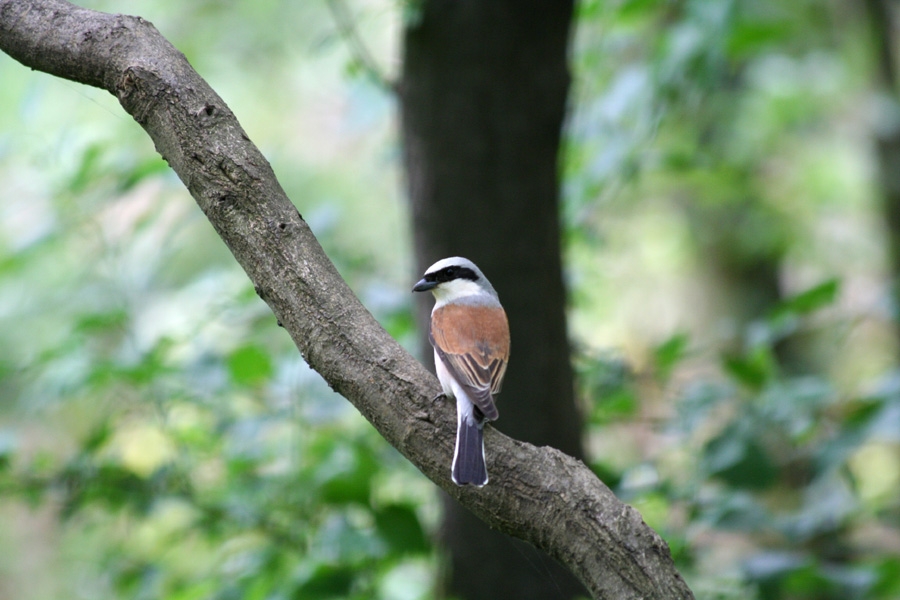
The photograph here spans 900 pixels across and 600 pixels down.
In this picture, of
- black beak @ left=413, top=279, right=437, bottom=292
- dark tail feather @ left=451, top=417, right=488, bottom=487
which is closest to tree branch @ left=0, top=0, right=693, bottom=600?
dark tail feather @ left=451, top=417, right=488, bottom=487

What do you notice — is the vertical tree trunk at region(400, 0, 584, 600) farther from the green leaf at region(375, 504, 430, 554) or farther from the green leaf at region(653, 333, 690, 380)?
the green leaf at region(653, 333, 690, 380)

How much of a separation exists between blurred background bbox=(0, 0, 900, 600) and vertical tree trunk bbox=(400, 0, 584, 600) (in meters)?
0.18

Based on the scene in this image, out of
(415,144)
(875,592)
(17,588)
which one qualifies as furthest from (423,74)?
(17,588)

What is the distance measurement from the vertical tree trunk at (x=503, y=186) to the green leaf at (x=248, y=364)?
903 millimetres

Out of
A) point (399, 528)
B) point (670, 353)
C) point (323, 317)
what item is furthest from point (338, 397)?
point (323, 317)

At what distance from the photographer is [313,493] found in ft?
12.3

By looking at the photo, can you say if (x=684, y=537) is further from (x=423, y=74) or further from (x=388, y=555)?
(x=423, y=74)

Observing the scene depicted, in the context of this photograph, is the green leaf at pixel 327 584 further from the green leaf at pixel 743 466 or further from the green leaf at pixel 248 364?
the green leaf at pixel 743 466

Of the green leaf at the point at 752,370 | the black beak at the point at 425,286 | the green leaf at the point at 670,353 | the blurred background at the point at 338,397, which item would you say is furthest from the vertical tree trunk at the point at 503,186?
the green leaf at the point at 752,370

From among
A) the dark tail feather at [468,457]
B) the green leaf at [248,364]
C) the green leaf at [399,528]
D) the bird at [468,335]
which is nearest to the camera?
the dark tail feather at [468,457]

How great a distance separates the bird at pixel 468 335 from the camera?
8.35ft

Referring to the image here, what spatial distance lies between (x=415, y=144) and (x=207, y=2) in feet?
12.8

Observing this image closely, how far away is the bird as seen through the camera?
254cm

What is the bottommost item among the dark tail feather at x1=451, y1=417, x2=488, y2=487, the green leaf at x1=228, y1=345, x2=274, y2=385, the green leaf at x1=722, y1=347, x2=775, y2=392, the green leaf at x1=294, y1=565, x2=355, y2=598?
the dark tail feather at x1=451, y1=417, x2=488, y2=487
